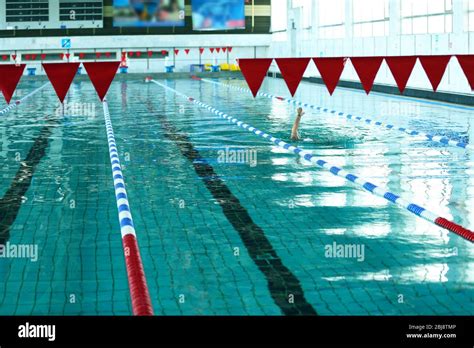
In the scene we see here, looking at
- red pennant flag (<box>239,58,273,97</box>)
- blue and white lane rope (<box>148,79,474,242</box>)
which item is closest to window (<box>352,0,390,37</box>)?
red pennant flag (<box>239,58,273,97</box>)

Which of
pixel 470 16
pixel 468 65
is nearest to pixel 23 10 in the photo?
pixel 470 16

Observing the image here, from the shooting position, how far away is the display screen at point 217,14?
45.2 meters

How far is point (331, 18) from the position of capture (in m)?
32.8

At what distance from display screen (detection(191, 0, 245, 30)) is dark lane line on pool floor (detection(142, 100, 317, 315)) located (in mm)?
35277

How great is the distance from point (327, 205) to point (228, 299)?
296 centimetres

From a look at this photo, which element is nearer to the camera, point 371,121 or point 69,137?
point 69,137

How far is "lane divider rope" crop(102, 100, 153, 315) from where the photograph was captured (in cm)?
487

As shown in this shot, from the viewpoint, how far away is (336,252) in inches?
239

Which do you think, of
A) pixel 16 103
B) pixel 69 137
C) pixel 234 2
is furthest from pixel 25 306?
pixel 234 2

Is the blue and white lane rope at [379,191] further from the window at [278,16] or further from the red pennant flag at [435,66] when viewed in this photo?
the window at [278,16]

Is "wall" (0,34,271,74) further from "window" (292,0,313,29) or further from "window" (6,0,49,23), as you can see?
"window" (292,0,313,29)
